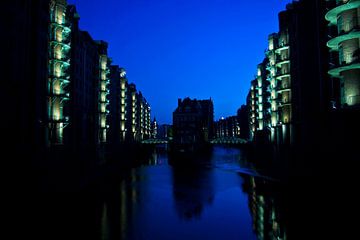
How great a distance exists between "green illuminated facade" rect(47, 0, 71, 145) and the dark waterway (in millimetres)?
18457

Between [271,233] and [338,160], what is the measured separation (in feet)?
58.6

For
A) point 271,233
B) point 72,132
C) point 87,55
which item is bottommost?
point 271,233

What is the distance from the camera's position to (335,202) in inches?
1195

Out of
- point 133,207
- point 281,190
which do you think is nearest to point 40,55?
point 133,207

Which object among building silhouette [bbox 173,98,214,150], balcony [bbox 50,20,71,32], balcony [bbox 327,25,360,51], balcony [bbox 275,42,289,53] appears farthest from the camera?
building silhouette [bbox 173,98,214,150]

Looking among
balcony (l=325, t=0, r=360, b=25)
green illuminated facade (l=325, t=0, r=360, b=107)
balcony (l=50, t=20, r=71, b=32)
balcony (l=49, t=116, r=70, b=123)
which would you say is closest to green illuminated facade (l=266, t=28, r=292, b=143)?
balcony (l=325, t=0, r=360, b=25)

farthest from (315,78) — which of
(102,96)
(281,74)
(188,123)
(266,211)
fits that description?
(188,123)

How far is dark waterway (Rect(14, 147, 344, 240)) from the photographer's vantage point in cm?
2393

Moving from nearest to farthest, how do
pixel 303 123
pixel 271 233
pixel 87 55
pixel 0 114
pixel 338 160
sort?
pixel 271 233 < pixel 338 160 < pixel 0 114 < pixel 303 123 < pixel 87 55

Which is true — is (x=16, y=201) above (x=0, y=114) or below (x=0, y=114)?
below

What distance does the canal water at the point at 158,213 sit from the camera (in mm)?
23984

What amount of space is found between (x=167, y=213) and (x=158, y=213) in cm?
85

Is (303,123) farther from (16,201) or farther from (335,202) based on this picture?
(16,201)

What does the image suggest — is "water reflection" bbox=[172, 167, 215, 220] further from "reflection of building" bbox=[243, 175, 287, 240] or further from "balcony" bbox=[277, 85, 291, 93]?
"balcony" bbox=[277, 85, 291, 93]
